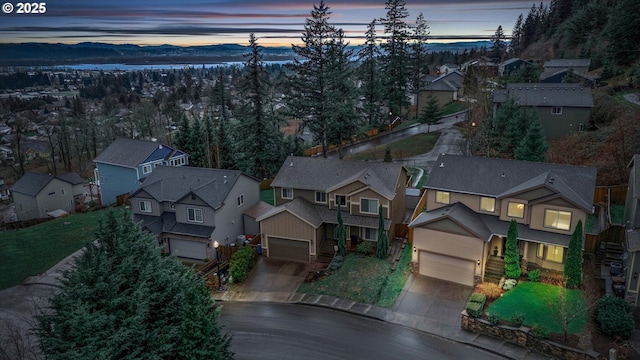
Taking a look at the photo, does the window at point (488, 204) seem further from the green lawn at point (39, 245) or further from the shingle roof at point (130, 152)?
the shingle roof at point (130, 152)

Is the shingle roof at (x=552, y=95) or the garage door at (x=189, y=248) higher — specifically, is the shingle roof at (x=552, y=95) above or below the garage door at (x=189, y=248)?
above

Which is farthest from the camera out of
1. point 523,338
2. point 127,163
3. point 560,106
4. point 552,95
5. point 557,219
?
point 552,95

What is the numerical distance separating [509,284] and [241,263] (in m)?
16.5

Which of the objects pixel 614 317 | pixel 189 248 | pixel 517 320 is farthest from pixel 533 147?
pixel 189 248

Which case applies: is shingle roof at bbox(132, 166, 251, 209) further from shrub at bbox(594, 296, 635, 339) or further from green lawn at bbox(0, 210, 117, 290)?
shrub at bbox(594, 296, 635, 339)

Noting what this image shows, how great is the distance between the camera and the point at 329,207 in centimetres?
3155

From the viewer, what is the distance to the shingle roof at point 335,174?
30.2 meters

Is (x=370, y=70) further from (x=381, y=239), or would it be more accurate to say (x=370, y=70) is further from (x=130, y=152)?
(x=381, y=239)

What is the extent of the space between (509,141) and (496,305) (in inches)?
881

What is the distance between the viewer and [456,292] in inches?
991

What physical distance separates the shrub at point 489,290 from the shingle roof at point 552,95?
92.7ft

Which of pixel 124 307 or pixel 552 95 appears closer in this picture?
pixel 124 307

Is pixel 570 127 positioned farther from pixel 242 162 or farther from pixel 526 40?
pixel 526 40

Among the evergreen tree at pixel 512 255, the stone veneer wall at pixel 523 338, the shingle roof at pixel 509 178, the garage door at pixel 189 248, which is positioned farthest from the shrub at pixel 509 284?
the garage door at pixel 189 248
